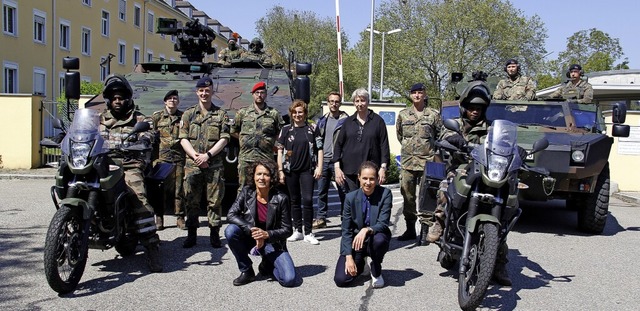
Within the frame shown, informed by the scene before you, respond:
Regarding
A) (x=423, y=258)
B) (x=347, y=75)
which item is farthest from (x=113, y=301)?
(x=347, y=75)

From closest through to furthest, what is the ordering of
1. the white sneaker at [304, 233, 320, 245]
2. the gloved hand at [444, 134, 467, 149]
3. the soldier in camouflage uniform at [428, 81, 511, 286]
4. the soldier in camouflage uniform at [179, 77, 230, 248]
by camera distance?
1. the gloved hand at [444, 134, 467, 149]
2. the soldier in camouflage uniform at [428, 81, 511, 286]
3. the soldier in camouflage uniform at [179, 77, 230, 248]
4. the white sneaker at [304, 233, 320, 245]

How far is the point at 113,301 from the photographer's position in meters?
4.70

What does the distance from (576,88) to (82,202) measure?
27.1 feet

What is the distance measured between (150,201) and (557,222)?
20.0ft

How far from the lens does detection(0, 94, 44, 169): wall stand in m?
14.6

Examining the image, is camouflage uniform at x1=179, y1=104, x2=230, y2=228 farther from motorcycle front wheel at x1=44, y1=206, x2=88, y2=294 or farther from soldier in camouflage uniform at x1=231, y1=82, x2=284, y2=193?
motorcycle front wheel at x1=44, y1=206, x2=88, y2=294

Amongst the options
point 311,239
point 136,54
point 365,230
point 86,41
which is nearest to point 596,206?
point 311,239

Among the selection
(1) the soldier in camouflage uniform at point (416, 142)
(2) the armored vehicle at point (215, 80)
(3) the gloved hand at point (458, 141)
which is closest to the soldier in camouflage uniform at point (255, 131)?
(2) the armored vehicle at point (215, 80)

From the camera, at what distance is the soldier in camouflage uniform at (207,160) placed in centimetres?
656

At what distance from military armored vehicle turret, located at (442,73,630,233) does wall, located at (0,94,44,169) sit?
33.0 feet

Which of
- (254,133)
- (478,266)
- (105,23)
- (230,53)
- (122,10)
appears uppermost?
(122,10)

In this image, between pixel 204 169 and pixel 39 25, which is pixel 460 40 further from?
pixel 204 169

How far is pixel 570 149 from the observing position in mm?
7539

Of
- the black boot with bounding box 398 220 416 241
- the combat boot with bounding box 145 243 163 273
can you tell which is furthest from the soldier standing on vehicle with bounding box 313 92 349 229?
the combat boot with bounding box 145 243 163 273
